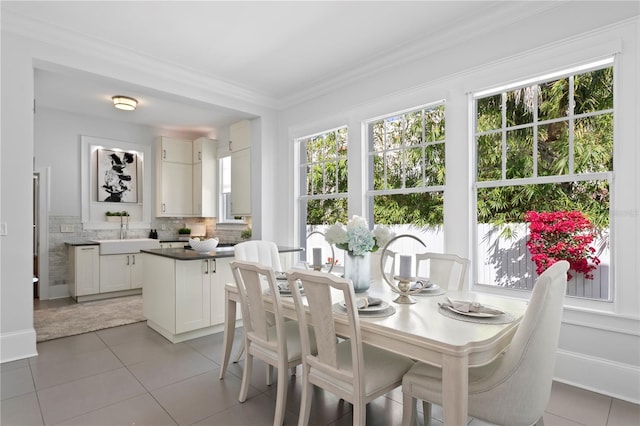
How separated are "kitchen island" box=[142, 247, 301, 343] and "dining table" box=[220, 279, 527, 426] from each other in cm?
182

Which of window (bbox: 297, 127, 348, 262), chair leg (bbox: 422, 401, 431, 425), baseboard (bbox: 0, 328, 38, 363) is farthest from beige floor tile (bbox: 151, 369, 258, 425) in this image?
window (bbox: 297, 127, 348, 262)

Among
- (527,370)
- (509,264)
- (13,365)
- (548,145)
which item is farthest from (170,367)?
(548,145)

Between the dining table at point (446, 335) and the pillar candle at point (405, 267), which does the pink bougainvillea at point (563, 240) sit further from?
the pillar candle at point (405, 267)

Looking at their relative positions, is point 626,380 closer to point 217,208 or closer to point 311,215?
point 311,215

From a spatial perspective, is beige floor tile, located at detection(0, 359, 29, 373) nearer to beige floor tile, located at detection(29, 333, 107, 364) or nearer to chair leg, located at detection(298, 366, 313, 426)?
beige floor tile, located at detection(29, 333, 107, 364)

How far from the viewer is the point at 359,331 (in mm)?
1653

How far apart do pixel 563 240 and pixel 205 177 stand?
544cm

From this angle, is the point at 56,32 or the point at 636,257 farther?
the point at 56,32

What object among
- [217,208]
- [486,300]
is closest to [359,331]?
[486,300]

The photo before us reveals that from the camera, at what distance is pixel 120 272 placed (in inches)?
214

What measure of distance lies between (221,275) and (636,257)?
3.54 m

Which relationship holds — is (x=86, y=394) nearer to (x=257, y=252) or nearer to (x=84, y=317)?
(x=257, y=252)

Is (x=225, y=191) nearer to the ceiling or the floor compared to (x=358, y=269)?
nearer to the ceiling

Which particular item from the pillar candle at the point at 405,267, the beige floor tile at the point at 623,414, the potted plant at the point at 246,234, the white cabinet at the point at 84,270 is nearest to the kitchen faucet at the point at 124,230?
the white cabinet at the point at 84,270
